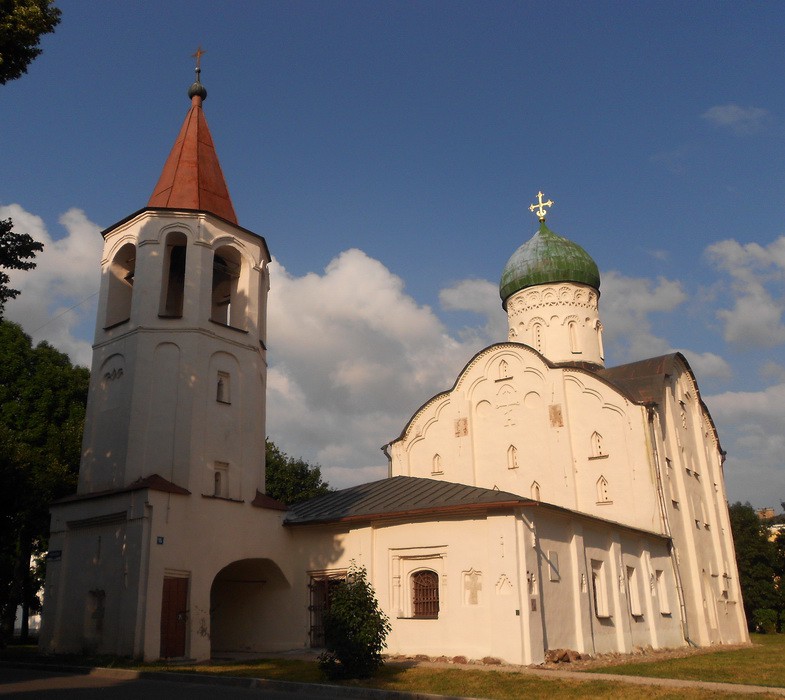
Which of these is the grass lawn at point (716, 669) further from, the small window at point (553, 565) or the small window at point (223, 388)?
the small window at point (223, 388)

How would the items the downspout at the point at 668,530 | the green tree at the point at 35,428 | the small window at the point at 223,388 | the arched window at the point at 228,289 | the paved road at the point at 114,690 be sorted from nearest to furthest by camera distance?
the paved road at the point at 114,690
the small window at the point at 223,388
the arched window at the point at 228,289
the downspout at the point at 668,530
the green tree at the point at 35,428

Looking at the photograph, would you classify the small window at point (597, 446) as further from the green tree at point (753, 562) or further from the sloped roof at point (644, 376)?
the green tree at point (753, 562)

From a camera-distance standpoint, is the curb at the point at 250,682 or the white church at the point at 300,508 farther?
the white church at the point at 300,508

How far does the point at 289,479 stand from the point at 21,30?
26.3m

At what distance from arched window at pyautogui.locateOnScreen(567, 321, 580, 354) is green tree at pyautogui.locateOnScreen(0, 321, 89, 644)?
1720cm

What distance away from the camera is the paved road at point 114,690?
10195 mm

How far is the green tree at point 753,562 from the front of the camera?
41875mm

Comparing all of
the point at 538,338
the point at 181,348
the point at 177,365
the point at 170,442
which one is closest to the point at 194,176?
the point at 181,348

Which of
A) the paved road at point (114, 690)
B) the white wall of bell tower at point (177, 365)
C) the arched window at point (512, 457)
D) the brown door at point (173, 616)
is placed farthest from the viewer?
the arched window at point (512, 457)

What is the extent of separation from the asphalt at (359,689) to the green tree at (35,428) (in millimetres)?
9694

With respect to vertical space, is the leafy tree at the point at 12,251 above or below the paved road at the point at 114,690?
above

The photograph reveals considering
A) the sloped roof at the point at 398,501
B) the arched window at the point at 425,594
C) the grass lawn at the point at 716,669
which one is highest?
the sloped roof at the point at 398,501

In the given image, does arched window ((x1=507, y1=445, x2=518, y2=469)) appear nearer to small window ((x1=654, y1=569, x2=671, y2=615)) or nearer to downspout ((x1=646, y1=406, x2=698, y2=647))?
downspout ((x1=646, y1=406, x2=698, y2=647))

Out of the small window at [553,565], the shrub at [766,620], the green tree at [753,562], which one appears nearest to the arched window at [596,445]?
the small window at [553,565]
